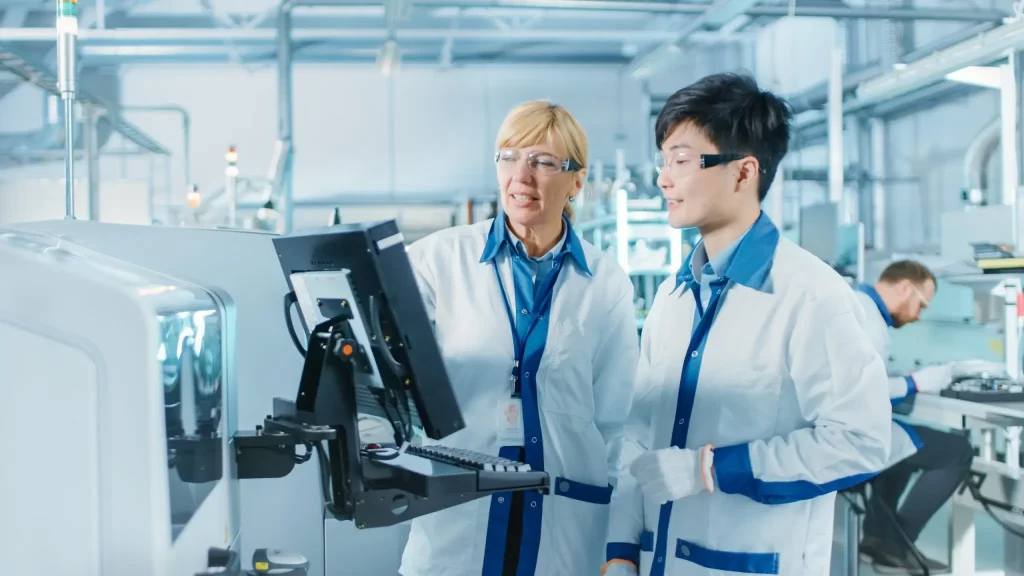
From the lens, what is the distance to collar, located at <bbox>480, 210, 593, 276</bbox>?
1653 millimetres

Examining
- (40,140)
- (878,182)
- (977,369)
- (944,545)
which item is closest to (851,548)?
(977,369)

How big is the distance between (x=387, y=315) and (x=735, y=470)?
21.1 inches

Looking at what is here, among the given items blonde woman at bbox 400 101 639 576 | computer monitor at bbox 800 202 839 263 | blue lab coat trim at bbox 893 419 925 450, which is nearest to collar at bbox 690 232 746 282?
blonde woman at bbox 400 101 639 576

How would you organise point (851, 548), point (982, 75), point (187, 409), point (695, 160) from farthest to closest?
1. point (982, 75)
2. point (851, 548)
3. point (695, 160)
4. point (187, 409)

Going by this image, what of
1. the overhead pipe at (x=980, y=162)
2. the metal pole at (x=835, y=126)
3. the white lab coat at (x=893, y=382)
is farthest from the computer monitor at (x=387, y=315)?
the overhead pipe at (x=980, y=162)

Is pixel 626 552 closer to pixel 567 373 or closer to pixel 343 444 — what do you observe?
pixel 567 373

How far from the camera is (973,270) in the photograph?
145 inches

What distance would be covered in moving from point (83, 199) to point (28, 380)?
5200 mm

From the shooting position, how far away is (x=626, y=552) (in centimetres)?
142

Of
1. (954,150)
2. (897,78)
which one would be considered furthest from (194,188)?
(954,150)

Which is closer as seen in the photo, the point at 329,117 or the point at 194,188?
the point at 194,188

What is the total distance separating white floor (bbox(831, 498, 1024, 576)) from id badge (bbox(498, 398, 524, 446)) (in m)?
3.10

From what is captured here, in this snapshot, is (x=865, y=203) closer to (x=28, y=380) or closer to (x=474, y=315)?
(x=474, y=315)

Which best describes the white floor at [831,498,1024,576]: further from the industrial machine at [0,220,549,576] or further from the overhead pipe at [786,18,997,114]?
the industrial machine at [0,220,549,576]
